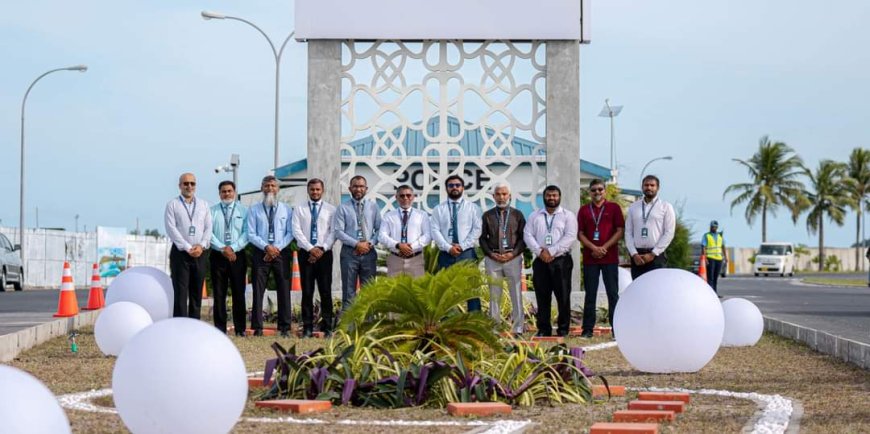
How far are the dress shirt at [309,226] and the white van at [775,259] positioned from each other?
198 feet

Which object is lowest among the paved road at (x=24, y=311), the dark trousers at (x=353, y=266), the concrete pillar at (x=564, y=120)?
the paved road at (x=24, y=311)

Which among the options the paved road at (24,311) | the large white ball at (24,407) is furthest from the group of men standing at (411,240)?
the large white ball at (24,407)

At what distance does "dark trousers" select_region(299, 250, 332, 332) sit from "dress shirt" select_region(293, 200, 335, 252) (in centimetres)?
14

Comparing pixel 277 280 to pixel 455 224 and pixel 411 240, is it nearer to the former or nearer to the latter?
pixel 411 240

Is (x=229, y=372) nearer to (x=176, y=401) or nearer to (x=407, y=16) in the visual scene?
(x=176, y=401)

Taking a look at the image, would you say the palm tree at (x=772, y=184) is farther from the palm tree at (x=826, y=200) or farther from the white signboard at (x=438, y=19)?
the white signboard at (x=438, y=19)

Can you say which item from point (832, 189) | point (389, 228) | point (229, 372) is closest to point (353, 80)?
point (389, 228)

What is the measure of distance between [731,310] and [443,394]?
7177mm

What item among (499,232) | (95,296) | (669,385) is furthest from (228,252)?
(95,296)

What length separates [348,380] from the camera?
896 cm

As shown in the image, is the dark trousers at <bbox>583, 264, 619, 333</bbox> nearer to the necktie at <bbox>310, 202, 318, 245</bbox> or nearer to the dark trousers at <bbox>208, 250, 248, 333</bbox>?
the necktie at <bbox>310, 202, 318, 245</bbox>

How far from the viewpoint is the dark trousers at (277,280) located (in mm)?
16453

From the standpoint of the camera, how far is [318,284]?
642 inches

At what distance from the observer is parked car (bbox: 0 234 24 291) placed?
37.9 metres
